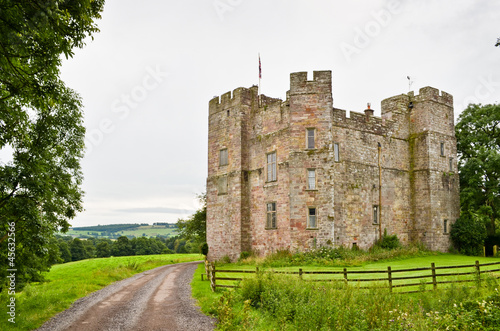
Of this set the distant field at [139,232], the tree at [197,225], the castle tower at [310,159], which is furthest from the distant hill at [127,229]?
the castle tower at [310,159]

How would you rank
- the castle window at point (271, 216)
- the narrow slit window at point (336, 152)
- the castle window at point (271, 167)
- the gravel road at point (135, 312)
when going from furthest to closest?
1. the castle window at point (271, 167)
2. the castle window at point (271, 216)
3. the narrow slit window at point (336, 152)
4. the gravel road at point (135, 312)

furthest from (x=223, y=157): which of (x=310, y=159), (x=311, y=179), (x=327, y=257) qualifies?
(x=327, y=257)

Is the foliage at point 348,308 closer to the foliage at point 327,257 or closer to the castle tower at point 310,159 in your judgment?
the foliage at point 327,257

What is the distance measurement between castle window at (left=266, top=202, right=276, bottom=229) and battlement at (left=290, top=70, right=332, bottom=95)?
817 cm

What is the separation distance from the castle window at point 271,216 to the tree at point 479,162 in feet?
55.3

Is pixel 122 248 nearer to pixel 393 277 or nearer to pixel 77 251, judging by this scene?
pixel 77 251

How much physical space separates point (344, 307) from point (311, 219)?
1338 centimetres

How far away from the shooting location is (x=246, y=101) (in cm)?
3058

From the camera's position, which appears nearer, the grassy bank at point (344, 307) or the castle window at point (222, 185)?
the grassy bank at point (344, 307)

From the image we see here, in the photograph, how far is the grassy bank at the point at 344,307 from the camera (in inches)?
416

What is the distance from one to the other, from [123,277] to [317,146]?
52.1ft

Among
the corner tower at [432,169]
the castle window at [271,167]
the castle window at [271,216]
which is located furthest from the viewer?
the corner tower at [432,169]

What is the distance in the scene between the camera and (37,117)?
62.7 ft

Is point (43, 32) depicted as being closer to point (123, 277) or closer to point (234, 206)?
point (123, 277)
